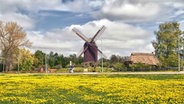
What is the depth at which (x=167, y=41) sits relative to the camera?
10119 centimetres

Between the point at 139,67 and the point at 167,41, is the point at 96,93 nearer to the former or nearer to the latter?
the point at 139,67

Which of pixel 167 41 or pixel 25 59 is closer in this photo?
pixel 167 41

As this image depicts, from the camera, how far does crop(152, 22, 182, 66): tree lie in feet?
326

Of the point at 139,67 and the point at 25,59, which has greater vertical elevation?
the point at 25,59

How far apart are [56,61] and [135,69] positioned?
71.8 meters

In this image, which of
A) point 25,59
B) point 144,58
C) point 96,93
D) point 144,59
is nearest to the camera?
point 96,93

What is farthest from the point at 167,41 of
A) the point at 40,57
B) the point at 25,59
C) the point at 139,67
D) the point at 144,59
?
the point at 40,57

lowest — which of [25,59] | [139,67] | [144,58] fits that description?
[139,67]

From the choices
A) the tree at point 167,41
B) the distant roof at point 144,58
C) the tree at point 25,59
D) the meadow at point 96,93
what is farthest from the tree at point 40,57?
the meadow at point 96,93

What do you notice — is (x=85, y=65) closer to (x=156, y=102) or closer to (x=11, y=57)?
(x=11, y=57)

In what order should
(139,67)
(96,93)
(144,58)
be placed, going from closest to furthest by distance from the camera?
(96,93) < (139,67) < (144,58)

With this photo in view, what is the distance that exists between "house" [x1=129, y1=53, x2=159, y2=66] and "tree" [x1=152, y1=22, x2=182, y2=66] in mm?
1708

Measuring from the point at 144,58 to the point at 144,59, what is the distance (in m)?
0.75

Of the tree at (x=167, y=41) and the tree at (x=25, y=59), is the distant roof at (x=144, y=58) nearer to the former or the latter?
the tree at (x=167, y=41)
